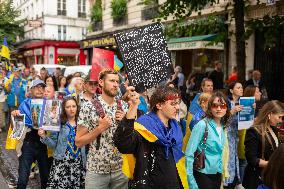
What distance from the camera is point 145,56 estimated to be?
14.9 feet

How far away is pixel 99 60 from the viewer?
15.7 ft

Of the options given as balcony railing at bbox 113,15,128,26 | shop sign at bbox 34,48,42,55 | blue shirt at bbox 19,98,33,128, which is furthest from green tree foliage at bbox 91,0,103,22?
blue shirt at bbox 19,98,33,128

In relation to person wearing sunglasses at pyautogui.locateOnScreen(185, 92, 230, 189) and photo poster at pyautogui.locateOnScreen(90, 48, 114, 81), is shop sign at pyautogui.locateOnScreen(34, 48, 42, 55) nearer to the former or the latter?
photo poster at pyautogui.locateOnScreen(90, 48, 114, 81)

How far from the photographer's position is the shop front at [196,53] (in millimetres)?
14194

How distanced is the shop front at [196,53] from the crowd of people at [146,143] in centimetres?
791

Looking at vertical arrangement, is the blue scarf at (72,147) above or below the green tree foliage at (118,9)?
below

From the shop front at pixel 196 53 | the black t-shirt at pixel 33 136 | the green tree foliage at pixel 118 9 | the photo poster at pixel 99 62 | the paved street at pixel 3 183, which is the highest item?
the green tree foliage at pixel 118 9

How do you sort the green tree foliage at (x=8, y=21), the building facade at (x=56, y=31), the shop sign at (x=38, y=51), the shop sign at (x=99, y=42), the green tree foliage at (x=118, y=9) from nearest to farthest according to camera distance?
1. the shop sign at (x=99, y=42)
2. the green tree foliage at (x=118, y=9)
3. the green tree foliage at (x=8, y=21)
4. the building facade at (x=56, y=31)
5. the shop sign at (x=38, y=51)

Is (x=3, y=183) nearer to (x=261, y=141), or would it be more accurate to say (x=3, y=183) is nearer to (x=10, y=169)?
(x=10, y=169)

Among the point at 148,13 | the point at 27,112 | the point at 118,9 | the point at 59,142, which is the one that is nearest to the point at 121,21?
the point at 118,9

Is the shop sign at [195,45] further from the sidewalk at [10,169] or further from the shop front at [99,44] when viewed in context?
the shop front at [99,44]

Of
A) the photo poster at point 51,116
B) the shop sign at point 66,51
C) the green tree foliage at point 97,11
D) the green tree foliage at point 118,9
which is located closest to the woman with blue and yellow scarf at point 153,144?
the photo poster at point 51,116

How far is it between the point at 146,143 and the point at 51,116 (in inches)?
92.8

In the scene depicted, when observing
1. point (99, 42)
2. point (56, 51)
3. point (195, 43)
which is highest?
point (56, 51)
